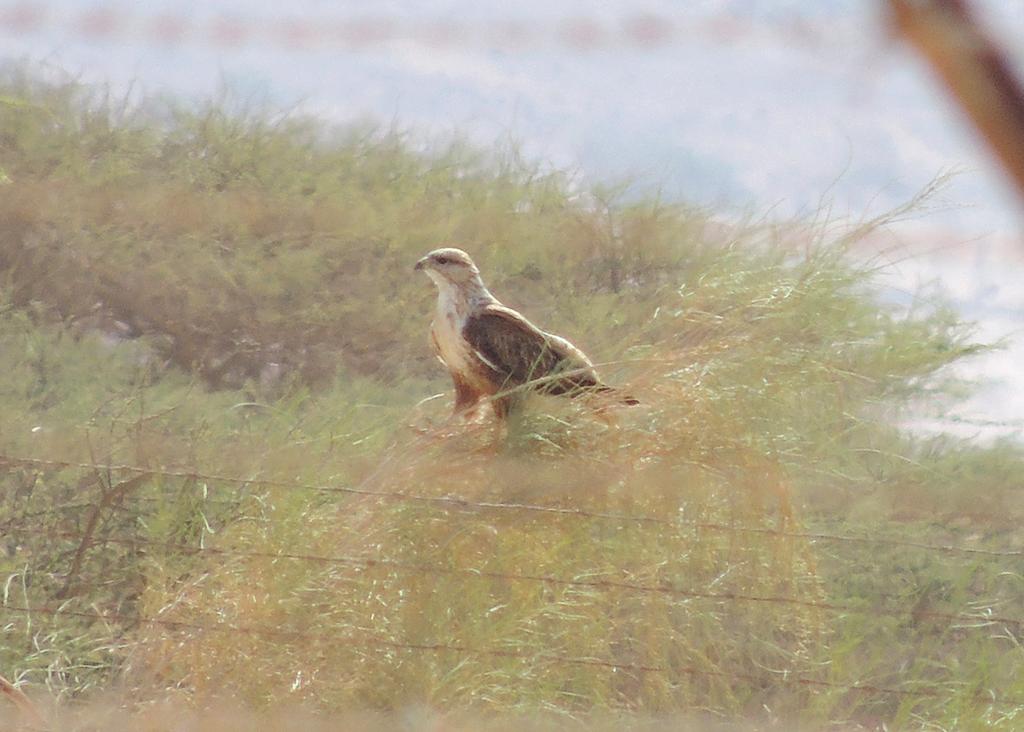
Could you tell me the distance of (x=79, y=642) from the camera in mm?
5293

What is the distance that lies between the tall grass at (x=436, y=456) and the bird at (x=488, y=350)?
0.10 meters

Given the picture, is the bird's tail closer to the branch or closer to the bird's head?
the bird's head

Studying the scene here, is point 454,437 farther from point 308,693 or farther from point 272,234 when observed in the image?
point 272,234

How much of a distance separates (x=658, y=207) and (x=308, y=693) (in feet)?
13.9

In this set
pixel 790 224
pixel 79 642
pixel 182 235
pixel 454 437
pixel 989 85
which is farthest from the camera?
pixel 182 235

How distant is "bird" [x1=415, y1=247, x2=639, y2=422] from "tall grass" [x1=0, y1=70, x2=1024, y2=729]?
96 millimetres

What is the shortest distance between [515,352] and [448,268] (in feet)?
1.08

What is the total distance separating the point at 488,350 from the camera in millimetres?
3863

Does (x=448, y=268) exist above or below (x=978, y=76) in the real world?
below

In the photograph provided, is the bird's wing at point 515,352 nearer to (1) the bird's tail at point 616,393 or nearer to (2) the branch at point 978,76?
(1) the bird's tail at point 616,393

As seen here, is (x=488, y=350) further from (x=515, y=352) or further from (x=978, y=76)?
(x=978, y=76)

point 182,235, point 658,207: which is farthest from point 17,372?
point 658,207

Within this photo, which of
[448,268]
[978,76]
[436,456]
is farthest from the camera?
[448,268]

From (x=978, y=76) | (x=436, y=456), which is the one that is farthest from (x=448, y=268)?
(x=978, y=76)
